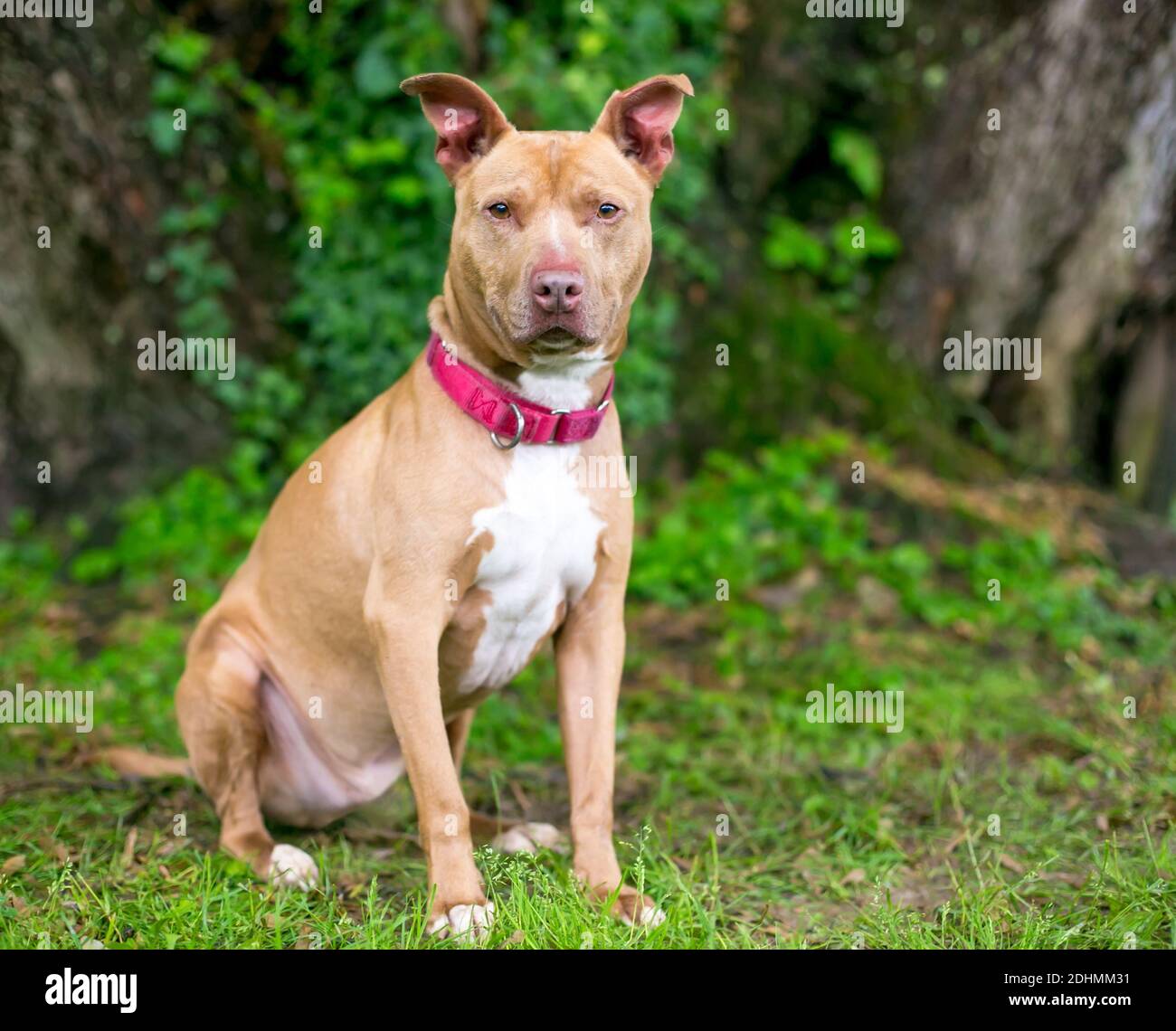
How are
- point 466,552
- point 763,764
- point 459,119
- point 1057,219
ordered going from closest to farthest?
Result: point 466,552, point 459,119, point 763,764, point 1057,219

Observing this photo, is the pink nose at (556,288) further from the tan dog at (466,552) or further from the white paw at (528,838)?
the white paw at (528,838)

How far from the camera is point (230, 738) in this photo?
3865mm

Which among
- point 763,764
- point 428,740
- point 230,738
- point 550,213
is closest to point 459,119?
point 550,213

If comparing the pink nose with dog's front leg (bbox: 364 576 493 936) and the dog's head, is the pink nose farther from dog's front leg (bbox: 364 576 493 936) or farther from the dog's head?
dog's front leg (bbox: 364 576 493 936)

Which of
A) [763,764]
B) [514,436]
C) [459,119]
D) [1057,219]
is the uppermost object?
[1057,219]

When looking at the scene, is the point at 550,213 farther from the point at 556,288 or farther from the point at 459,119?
the point at 459,119

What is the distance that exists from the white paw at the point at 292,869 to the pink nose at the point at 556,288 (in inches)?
68.9

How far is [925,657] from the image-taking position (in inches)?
224

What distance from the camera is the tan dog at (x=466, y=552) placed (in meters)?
3.32

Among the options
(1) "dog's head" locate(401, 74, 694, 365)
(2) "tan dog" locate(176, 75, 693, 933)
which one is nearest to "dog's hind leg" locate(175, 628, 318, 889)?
(2) "tan dog" locate(176, 75, 693, 933)

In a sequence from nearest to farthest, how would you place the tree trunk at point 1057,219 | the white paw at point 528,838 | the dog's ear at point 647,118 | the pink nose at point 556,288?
the pink nose at point 556,288, the dog's ear at point 647,118, the white paw at point 528,838, the tree trunk at point 1057,219

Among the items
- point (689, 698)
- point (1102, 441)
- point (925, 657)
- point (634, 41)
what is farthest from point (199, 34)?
point (1102, 441)

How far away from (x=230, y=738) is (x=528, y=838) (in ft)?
3.16

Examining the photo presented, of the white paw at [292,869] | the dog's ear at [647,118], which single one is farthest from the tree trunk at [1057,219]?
the white paw at [292,869]
